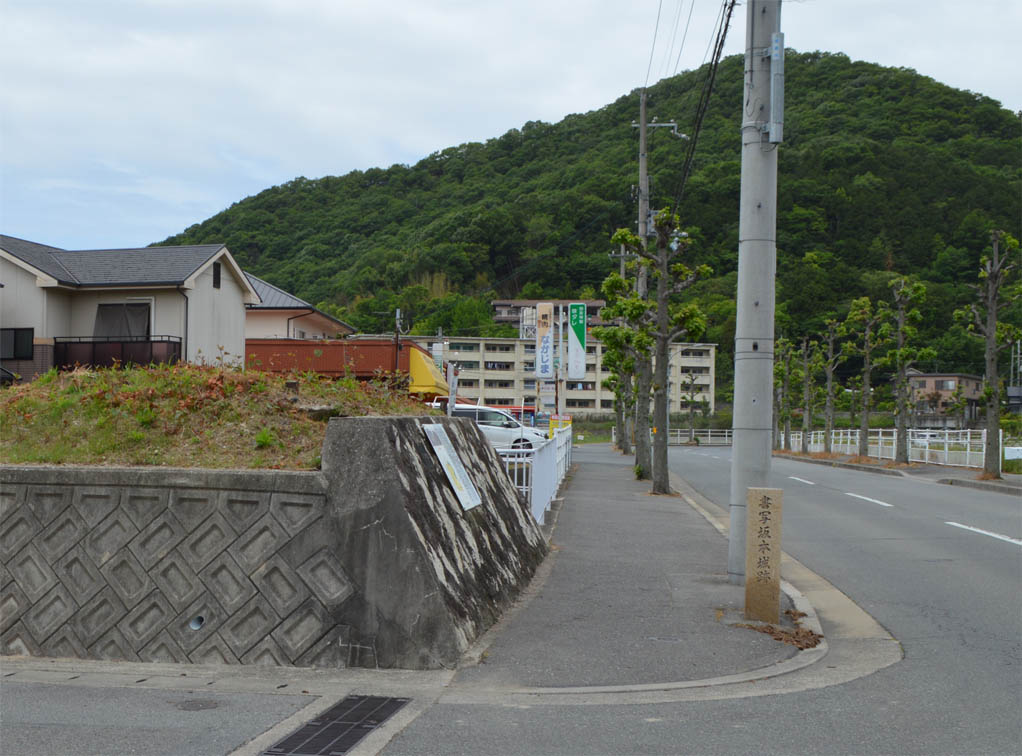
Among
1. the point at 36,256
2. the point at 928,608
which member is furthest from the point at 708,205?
the point at 928,608

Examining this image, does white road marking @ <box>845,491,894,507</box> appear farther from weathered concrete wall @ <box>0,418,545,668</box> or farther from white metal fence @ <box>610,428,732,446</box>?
white metal fence @ <box>610,428,732,446</box>

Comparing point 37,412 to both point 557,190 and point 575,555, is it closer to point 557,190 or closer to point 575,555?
point 575,555

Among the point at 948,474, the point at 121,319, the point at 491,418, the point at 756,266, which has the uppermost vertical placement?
the point at 121,319

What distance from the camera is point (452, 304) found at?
290ft

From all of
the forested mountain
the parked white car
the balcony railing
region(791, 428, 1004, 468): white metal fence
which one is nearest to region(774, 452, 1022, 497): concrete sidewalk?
region(791, 428, 1004, 468): white metal fence

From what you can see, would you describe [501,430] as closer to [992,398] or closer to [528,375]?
[992,398]

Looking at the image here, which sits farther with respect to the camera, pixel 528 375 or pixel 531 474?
pixel 528 375

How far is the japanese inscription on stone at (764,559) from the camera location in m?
6.89

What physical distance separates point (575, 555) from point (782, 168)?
44162mm

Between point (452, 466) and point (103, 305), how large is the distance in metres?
20.4

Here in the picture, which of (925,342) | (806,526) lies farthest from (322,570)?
(925,342)

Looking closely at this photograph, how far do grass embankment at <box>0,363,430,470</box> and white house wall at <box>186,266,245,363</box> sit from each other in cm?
1607

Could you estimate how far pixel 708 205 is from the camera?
1405 inches

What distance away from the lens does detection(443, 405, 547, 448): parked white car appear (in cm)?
2930
